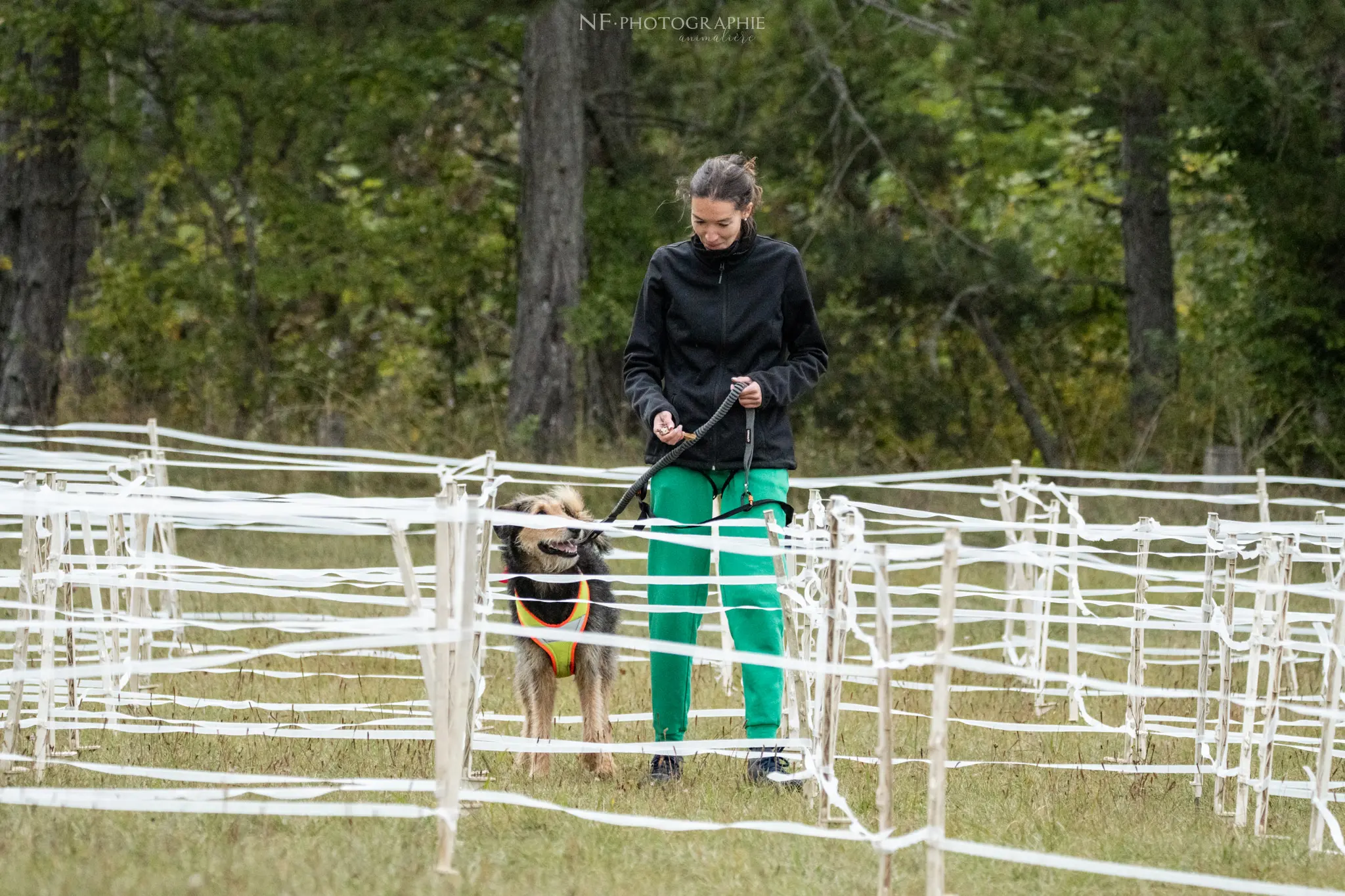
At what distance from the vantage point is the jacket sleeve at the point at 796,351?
492cm

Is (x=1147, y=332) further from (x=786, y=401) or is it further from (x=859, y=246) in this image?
(x=786, y=401)

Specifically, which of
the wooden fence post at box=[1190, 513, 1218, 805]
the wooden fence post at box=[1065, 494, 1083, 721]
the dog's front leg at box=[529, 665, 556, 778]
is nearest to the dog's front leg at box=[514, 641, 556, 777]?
the dog's front leg at box=[529, 665, 556, 778]

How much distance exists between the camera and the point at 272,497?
5.30 m

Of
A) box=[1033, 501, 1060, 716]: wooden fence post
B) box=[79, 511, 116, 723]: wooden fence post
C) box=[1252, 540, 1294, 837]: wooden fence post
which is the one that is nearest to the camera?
box=[1252, 540, 1294, 837]: wooden fence post

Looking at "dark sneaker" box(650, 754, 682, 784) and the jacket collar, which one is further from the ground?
the jacket collar

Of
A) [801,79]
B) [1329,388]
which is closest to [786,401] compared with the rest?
[1329,388]

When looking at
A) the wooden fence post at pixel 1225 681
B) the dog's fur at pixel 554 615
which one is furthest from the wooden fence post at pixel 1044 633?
the dog's fur at pixel 554 615

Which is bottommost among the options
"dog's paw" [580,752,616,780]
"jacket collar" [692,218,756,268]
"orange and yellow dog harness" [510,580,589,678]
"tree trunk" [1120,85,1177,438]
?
"dog's paw" [580,752,616,780]

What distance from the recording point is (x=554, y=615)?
5453 mm

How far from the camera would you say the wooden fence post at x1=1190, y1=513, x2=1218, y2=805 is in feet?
16.1

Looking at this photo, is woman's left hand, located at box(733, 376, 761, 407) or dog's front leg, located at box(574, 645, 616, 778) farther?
dog's front leg, located at box(574, 645, 616, 778)

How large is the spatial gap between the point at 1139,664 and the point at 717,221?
2310 millimetres

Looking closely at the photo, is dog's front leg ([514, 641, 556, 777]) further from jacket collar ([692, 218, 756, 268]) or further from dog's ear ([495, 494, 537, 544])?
jacket collar ([692, 218, 756, 268])

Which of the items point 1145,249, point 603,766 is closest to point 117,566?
point 603,766
